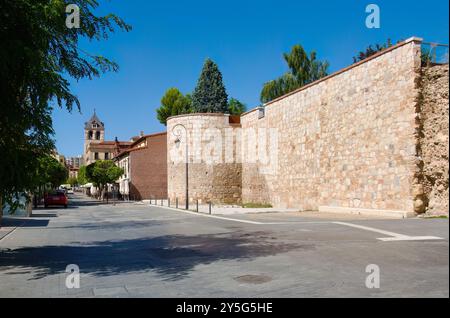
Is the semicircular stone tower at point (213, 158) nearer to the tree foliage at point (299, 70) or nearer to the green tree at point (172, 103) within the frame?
the tree foliage at point (299, 70)

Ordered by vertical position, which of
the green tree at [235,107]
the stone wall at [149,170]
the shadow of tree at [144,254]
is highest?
the green tree at [235,107]

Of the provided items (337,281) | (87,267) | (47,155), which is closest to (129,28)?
(47,155)

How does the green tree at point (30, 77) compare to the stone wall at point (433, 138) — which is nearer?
the green tree at point (30, 77)

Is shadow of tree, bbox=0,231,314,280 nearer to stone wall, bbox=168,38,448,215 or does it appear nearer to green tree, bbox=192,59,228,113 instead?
stone wall, bbox=168,38,448,215

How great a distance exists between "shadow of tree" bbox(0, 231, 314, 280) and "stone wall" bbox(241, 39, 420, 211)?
9.46m

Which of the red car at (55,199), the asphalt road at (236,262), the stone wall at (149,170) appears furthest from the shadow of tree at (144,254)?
the stone wall at (149,170)

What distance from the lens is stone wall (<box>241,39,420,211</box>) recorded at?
758 inches

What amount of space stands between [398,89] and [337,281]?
15075mm

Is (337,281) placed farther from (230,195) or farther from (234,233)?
(230,195)

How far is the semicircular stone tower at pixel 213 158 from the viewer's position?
41469 millimetres

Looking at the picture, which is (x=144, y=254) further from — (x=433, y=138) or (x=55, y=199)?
(x=55, y=199)

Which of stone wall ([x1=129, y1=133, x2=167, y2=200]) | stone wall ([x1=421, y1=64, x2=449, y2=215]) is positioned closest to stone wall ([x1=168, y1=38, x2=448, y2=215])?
stone wall ([x1=421, y1=64, x2=449, y2=215])

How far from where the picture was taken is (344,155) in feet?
78.4

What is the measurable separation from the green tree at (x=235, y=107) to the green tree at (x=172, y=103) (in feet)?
22.6
